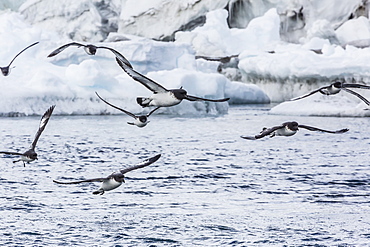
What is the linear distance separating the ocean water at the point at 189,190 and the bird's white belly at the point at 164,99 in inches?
55.9

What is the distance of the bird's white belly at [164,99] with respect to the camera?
23.8 feet

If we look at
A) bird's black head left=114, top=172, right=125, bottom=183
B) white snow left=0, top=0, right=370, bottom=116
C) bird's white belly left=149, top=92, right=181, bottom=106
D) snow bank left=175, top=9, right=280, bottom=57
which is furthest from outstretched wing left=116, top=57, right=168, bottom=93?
snow bank left=175, top=9, right=280, bottom=57

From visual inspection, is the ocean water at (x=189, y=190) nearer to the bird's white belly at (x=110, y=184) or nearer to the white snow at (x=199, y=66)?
the bird's white belly at (x=110, y=184)

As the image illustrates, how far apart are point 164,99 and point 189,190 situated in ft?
12.9

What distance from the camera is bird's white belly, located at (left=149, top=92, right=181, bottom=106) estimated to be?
286 inches

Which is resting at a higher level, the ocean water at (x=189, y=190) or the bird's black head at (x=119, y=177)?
the bird's black head at (x=119, y=177)

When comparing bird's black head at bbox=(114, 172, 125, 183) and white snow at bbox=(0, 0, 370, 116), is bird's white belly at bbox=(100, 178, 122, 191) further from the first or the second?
white snow at bbox=(0, 0, 370, 116)

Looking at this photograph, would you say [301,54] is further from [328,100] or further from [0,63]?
[0,63]

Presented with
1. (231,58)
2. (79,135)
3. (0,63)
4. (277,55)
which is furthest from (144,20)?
(79,135)

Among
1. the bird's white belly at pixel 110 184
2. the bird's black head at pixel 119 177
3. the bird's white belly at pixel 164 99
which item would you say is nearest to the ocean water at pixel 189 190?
the bird's white belly at pixel 110 184

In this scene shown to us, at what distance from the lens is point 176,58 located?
25.2 meters

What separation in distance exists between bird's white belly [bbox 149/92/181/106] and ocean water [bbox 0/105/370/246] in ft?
4.66

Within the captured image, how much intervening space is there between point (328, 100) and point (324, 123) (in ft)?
A: 11.6

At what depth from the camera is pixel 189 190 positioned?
11.0 metres
